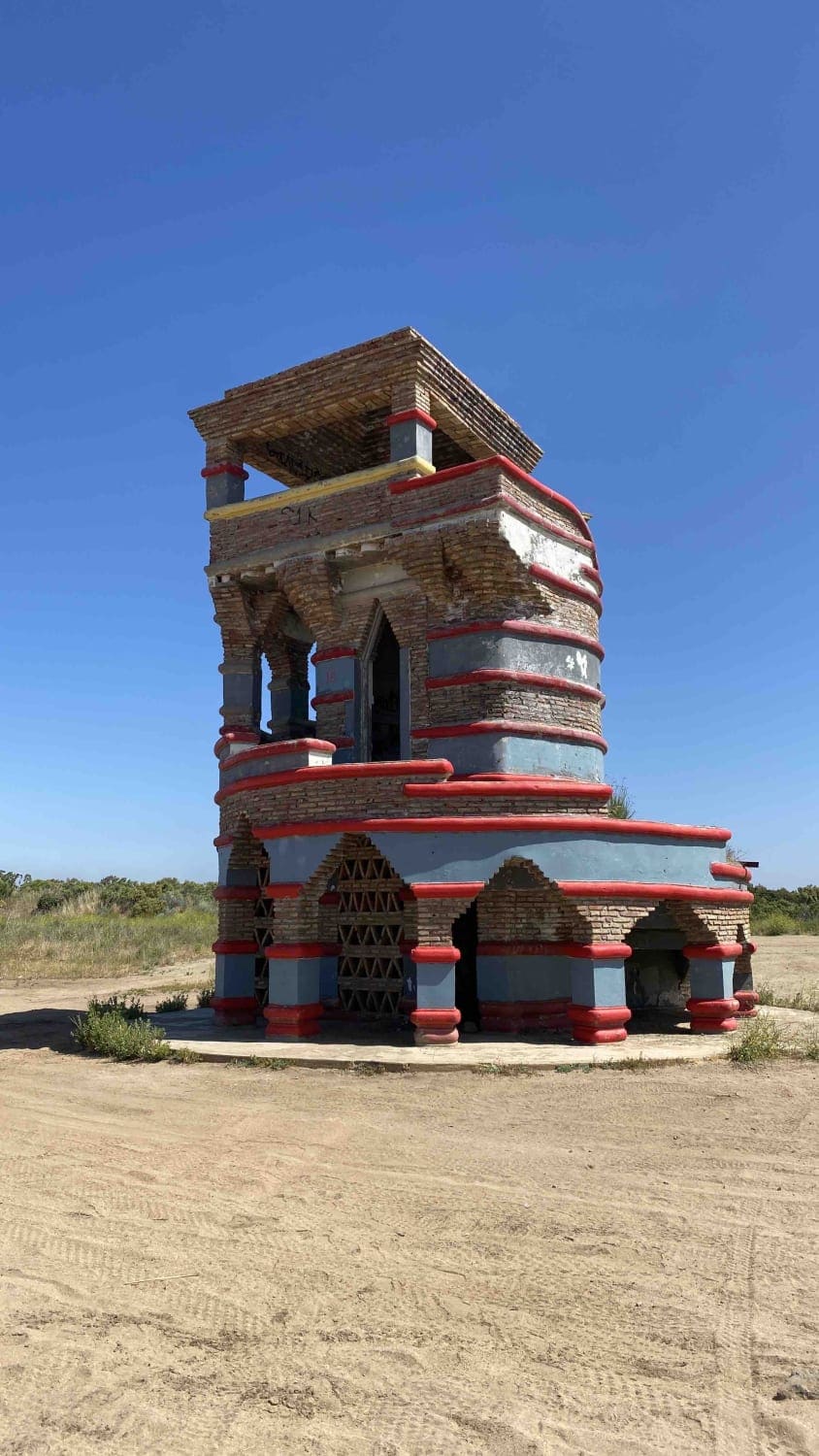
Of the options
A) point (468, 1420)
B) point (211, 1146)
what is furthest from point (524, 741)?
point (468, 1420)

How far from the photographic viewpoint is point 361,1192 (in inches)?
251

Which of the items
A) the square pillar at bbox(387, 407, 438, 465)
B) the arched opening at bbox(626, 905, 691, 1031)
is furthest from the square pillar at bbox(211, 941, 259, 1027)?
the square pillar at bbox(387, 407, 438, 465)

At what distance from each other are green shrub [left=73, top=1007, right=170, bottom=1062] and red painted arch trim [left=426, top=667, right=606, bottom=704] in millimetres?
5873

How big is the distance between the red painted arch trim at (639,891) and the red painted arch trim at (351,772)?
204 centimetres

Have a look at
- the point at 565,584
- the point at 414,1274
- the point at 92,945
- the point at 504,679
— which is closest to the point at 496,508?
the point at 565,584

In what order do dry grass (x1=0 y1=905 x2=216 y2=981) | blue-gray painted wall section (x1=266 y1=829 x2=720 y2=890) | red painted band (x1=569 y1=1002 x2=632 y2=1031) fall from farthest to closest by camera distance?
dry grass (x1=0 y1=905 x2=216 y2=981) → blue-gray painted wall section (x1=266 y1=829 x2=720 y2=890) → red painted band (x1=569 y1=1002 x2=632 y2=1031)

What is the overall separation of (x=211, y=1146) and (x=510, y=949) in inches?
225

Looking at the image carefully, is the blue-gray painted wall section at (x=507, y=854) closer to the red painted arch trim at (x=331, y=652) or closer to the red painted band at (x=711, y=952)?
the red painted band at (x=711, y=952)

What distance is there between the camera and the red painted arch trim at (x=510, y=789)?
11.5m

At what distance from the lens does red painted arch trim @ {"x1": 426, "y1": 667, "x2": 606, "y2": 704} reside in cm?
1324

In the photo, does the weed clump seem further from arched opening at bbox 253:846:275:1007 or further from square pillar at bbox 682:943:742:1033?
square pillar at bbox 682:943:742:1033

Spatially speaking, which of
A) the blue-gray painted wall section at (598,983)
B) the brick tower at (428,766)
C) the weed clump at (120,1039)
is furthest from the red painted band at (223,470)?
the blue-gray painted wall section at (598,983)

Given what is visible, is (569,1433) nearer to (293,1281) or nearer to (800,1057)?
(293,1281)

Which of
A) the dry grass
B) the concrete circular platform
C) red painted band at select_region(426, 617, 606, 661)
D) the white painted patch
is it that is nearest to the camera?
the concrete circular platform
